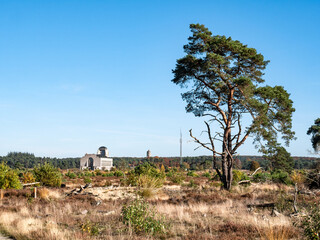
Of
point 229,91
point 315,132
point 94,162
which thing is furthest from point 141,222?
point 94,162

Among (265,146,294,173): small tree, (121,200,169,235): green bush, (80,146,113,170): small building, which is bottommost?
(80,146,113,170): small building

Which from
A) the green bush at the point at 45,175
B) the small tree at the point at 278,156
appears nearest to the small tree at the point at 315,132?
the small tree at the point at 278,156

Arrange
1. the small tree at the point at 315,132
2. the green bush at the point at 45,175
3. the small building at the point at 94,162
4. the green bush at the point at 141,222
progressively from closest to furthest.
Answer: the green bush at the point at 141,222
the green bush at the point at 45,175
the small tree at the point at 315,132
the small building at the point at 94,162

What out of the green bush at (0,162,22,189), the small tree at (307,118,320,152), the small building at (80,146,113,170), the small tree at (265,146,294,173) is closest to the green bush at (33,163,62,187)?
the green bush at (0,162,22,189)

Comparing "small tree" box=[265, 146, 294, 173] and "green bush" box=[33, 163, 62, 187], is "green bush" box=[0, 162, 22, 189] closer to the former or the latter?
"green bush" box=[33, 163, 62, 187]

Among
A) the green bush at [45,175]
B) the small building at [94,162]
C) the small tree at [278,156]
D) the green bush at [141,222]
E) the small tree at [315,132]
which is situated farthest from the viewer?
the small building at [94,162]

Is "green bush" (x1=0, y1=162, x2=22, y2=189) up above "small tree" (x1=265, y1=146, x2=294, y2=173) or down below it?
below

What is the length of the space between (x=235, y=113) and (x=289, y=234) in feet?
47.5

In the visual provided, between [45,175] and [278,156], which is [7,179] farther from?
[278,156]

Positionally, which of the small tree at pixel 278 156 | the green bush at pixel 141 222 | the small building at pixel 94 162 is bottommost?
the small building at pixel 94 162

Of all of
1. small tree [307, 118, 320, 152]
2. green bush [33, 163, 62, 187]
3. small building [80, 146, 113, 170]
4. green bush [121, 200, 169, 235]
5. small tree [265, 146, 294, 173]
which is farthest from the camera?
small building [80, 146, 113, 170]

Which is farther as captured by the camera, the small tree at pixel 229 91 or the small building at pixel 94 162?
the small building at pixel 94 162

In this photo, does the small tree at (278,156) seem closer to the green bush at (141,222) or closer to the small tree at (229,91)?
the small tree at (229,91)

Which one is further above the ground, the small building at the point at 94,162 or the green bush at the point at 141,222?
the green bush at the point at 141,222
